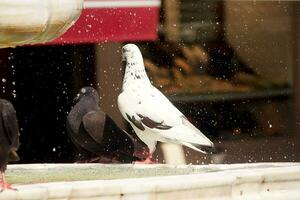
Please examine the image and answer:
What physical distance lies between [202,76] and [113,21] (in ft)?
6.08

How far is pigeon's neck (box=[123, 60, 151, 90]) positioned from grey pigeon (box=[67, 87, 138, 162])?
0.20 meters

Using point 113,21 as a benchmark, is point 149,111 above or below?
below

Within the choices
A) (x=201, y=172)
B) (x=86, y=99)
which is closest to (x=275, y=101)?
(x=86, y=99)

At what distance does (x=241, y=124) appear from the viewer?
11.6 m

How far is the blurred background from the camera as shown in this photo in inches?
438

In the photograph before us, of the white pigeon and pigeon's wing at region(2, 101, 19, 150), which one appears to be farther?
the white pigeon

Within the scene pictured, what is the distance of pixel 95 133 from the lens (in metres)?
7.11

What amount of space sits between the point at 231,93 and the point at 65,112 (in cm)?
132

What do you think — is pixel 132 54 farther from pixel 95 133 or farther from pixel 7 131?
pixel 7 131

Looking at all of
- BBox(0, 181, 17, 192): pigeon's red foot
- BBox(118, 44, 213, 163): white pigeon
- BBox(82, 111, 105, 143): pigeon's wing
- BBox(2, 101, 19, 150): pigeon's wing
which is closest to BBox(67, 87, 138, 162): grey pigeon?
BBox(82, 111, 105, 143): pigeon's wing

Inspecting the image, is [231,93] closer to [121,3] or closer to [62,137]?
[62,137]

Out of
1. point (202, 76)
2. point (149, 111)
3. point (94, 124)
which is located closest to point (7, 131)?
point (94, 124)

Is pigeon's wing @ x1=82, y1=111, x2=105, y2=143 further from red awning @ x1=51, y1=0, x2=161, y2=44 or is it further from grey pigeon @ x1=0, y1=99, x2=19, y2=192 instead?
red awning @ x1=51, y1=0, x2=161, y2=44

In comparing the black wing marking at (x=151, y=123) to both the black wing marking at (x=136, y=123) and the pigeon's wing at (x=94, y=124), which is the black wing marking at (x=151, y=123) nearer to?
the black wing marking at (x=136, y=123)
